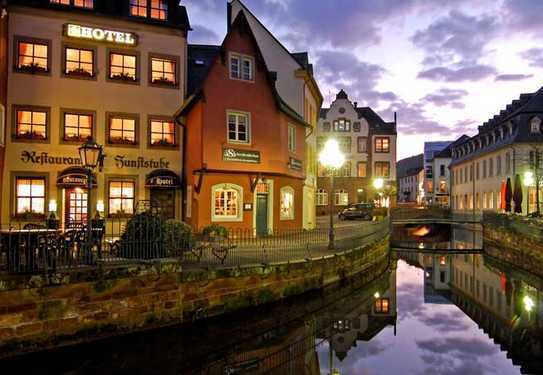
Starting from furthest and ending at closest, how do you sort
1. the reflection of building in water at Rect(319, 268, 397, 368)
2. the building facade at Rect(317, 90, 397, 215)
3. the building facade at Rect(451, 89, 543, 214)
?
the building facade at Rect(317, 90, 397, 215) < the building facade at Rect(451, 89, 543, 214) < the reflection of building in water at Rect(319, 268, 397, 368)

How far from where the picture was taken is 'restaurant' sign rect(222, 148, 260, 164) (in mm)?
20314

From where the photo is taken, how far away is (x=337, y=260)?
17.0 metres

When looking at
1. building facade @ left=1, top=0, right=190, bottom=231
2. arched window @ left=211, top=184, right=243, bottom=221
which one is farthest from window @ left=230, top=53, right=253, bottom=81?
arched window @ left=211, top=184, right=243, bottom=221

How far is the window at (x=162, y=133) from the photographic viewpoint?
2175 cm

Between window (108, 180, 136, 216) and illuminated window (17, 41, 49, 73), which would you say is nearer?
illuminated window (17, 41, 49, 73)

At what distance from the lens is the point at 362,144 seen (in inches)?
2201

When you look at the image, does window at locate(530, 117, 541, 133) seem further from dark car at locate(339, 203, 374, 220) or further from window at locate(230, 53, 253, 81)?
window at locate(230, 53, 253, 81)

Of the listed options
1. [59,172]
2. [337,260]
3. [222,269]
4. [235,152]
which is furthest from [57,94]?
[337,260]

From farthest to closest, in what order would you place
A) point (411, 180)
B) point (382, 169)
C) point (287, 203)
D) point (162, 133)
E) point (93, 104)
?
point (411, 180) → point (382, 169) → point (287, 203) → point (162, 133) → point (93, 104)

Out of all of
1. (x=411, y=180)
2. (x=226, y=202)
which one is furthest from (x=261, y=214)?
(x=411, y=180)

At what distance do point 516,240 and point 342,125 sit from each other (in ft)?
108

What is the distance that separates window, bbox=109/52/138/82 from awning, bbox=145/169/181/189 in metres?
4.67

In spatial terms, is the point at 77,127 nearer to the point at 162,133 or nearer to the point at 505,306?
the point at 162,133

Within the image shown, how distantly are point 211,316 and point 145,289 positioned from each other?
2.17m
